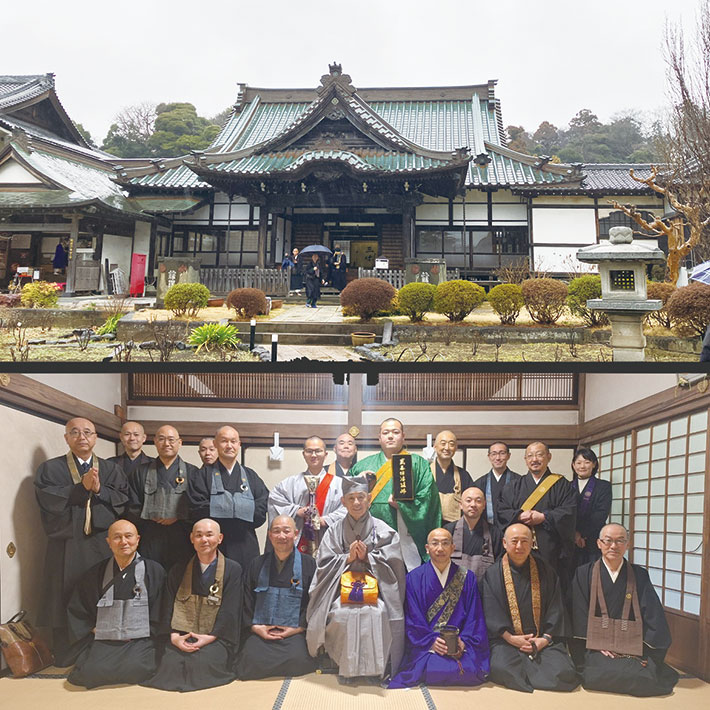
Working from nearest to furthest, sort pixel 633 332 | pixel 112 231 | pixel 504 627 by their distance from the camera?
pixel 504 627 → pixel 633 332 → pixel 112 231

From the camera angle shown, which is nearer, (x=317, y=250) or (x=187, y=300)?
(x=187, y=300)

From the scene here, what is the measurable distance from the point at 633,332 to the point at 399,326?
7.29 feet

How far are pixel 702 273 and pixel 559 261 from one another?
132 centimetres

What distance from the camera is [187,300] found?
5.15 meters

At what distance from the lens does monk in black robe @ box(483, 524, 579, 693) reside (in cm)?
283

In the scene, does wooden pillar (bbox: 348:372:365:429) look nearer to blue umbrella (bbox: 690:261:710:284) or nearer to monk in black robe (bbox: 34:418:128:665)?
monk in black robe (bbox: 34:418:128:665)

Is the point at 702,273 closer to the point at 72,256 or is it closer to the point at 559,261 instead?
the point at 559,261

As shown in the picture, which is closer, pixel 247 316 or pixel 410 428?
pixel 410 428

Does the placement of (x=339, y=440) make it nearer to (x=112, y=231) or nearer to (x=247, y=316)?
(x=247, y=316)

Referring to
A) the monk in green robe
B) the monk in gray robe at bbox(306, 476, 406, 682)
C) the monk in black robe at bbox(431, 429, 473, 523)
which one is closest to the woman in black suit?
the monk in black robe at bbox(431, 429, 473, 523)

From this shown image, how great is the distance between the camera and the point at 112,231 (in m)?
5.89

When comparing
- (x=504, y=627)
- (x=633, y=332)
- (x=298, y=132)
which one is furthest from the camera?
(x=298, y=132)

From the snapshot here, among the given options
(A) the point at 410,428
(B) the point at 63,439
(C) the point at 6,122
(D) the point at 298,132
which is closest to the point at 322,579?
(A) the point at 410,428

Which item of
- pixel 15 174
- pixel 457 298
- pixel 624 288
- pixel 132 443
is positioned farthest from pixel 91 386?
pixel 624 288
